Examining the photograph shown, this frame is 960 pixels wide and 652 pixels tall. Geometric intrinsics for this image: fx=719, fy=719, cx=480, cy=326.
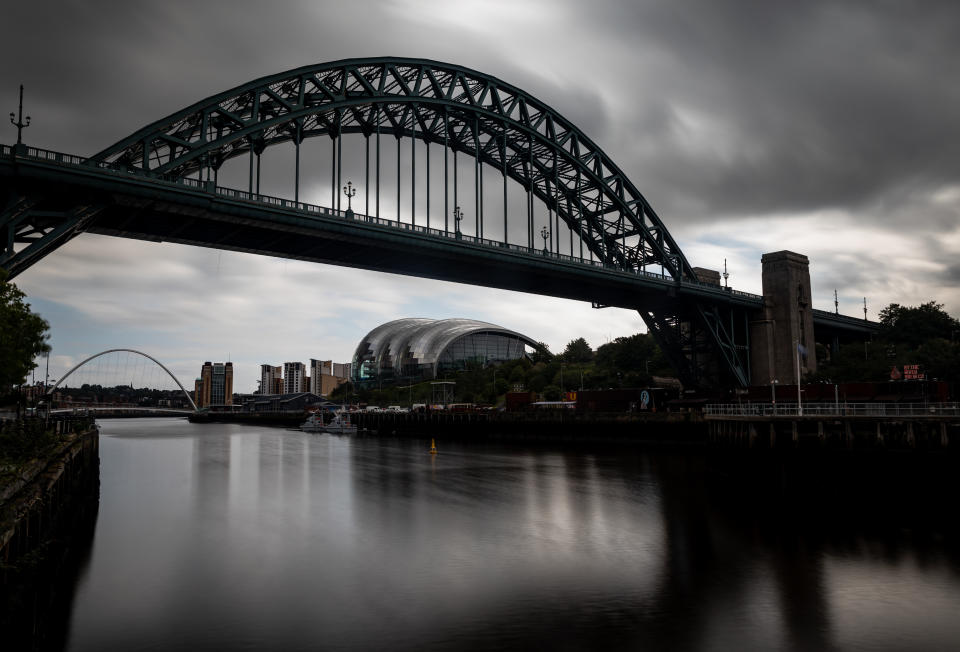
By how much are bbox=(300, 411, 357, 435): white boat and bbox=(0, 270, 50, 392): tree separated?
2704 inches

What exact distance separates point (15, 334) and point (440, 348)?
14332 centimetres

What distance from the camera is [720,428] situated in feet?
156

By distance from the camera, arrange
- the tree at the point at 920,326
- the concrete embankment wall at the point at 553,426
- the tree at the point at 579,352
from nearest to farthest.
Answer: the concrete embankment wall at the point at 553,426 < the tree at the point at 920,326 < the tree at the point at 579,352

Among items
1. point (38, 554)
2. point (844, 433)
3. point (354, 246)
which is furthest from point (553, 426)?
point (38, 554)

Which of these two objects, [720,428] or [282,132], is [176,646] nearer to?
[720,428]

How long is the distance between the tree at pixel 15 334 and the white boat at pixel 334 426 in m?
68.7

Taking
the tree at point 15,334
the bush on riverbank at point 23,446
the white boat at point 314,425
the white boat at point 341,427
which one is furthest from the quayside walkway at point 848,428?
the white boat at point 314,425

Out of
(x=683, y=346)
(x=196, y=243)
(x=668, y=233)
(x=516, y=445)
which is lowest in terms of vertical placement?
(x=516, y=445)

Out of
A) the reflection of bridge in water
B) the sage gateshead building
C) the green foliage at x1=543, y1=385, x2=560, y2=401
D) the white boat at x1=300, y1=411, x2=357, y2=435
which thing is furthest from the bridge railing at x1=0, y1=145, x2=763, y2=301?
the sage gateshead building

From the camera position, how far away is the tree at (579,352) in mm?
142000

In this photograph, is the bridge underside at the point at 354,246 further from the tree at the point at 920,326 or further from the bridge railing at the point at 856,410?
the tree at the point at 920,326

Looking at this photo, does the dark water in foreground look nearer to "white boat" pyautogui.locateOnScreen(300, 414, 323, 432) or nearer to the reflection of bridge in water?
the reflection of bridge in water

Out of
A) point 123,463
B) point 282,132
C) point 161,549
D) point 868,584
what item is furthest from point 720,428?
point 123,463

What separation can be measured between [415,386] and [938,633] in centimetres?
15391
